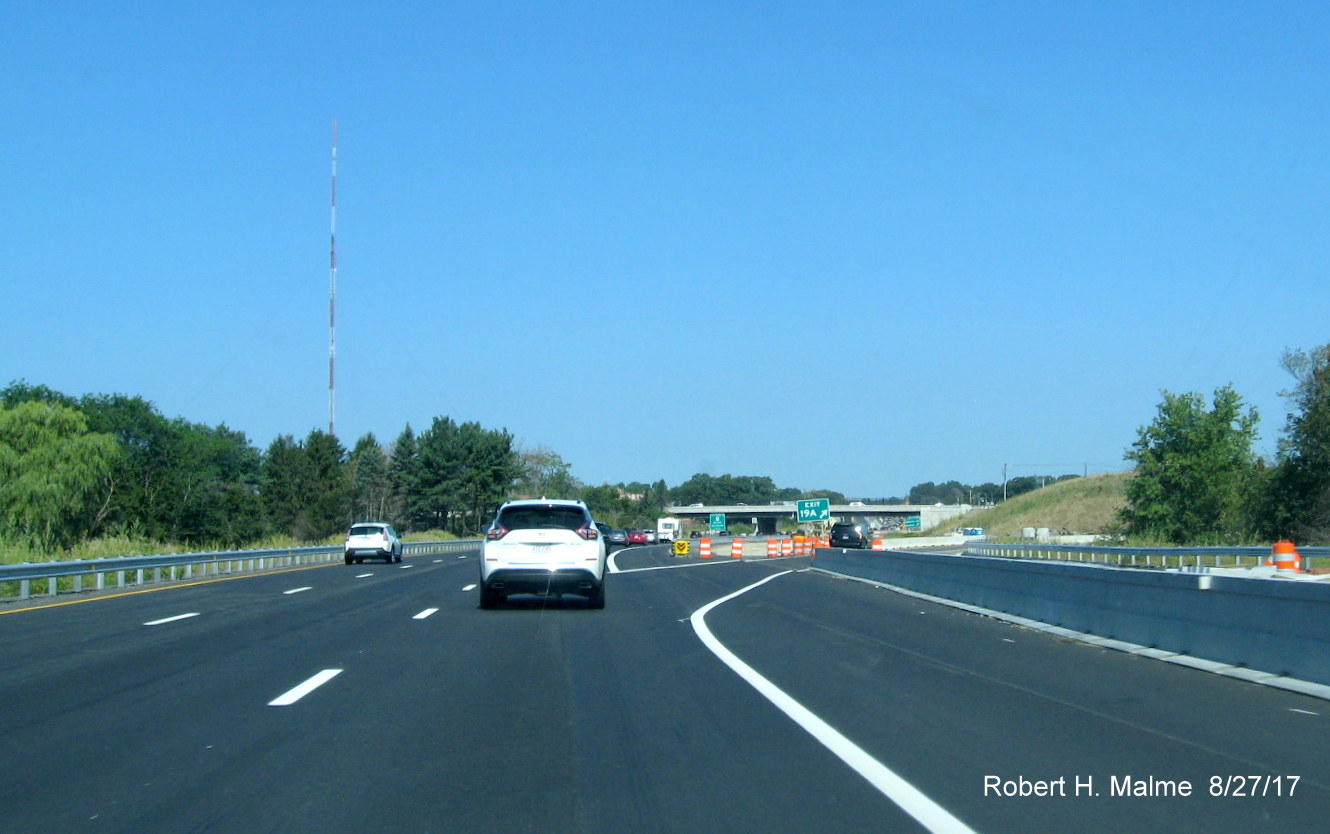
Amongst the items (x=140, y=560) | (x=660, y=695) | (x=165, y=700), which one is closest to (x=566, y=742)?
(x=660, y=695)

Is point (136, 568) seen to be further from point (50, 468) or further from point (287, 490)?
point (287, 490)

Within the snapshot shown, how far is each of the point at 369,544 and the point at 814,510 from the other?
1139 inches

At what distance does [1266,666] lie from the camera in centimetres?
1215

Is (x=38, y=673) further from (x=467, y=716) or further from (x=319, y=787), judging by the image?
(x=319, y=787)

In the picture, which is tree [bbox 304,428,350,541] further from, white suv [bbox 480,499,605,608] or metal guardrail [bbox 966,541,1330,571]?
white suv [bbox 480,499,605,608]

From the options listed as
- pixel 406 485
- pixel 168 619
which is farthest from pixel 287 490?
pixel 168 619

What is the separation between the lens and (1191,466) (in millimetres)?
72625

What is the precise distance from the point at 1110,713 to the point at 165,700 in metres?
8.06

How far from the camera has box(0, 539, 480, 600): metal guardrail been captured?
Answer: 81.6 ft

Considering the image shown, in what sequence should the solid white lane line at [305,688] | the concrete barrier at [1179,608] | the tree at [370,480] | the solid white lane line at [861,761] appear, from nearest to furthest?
the solid white lane line at [861,761]
the solid white lane line at [305,688]
the concrete barrier at [1179,608]
the tree at [370,480]

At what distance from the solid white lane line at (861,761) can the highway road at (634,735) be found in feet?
0.09

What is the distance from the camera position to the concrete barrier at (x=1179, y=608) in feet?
38.0

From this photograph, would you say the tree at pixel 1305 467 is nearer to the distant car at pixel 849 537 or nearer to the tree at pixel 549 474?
the distant car at pixel 849 537

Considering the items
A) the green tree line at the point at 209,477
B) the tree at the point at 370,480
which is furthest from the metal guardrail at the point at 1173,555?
the tree at the point at 370,480
